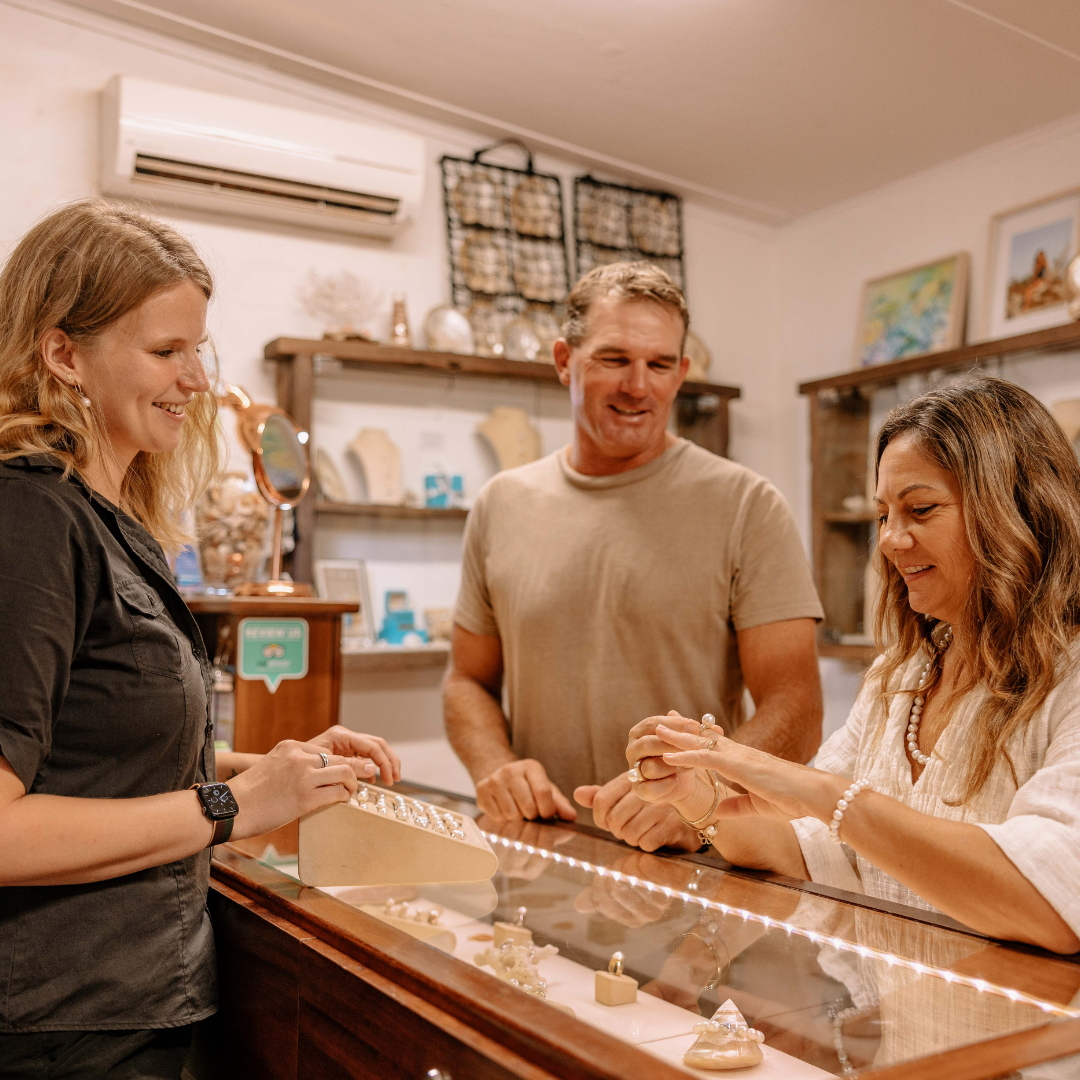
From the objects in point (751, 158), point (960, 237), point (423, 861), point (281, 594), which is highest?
point (751, 158)

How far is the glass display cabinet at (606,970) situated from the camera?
0.86 m

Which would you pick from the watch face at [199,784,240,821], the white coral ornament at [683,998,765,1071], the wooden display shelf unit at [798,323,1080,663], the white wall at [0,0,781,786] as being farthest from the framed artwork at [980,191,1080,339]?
the watch face at [199,784,240,821]

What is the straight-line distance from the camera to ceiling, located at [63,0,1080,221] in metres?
3.27

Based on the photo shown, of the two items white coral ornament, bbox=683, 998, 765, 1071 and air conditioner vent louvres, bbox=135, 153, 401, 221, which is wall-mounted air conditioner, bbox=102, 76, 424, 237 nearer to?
air conditioner vent louvres, bbox=135, 153, 401, 221

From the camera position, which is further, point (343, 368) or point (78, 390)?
point (343, 368)

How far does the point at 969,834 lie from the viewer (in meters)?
1.12

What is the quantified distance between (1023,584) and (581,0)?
8.19ft

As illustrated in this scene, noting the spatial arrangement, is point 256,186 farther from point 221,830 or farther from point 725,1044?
point 725,1044

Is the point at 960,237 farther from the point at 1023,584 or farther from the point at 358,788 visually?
the point at 358,788

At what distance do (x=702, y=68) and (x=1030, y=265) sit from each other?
146 centimetres

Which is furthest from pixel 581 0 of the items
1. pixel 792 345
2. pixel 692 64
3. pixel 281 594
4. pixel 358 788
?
pixel 358 788

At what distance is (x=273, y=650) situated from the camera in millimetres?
2582

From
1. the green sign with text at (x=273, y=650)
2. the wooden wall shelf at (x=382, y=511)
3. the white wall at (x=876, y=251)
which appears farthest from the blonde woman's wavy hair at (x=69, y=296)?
the white wall at (x=876, y=251)

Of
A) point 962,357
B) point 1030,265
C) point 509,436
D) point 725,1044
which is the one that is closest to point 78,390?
point 725,1044
